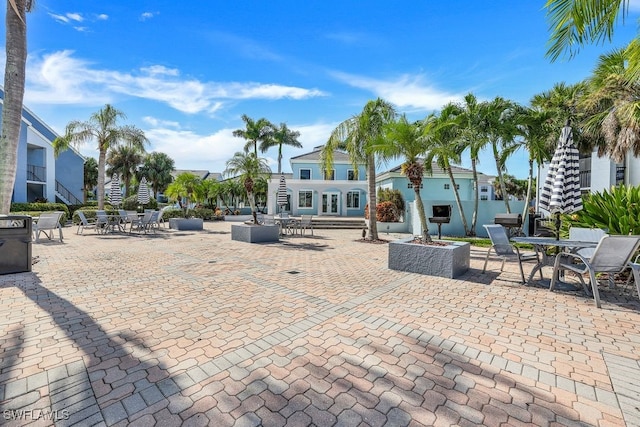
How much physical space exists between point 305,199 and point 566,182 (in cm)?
2344

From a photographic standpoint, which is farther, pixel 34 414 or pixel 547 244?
pixel 547 244

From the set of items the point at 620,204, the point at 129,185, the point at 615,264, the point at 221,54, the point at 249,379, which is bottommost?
the point at 249,379

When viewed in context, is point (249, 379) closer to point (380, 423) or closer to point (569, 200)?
point (380, 423)

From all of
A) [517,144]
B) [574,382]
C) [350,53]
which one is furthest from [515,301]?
[517,144]

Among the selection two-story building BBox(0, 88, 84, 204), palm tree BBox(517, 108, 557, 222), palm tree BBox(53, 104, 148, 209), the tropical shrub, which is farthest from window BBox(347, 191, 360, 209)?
two-story building BBox(0, 88, 84, 204)

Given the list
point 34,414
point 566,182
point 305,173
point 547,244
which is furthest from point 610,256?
point 305,173

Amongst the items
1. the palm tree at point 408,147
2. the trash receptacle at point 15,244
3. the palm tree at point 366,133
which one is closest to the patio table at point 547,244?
the palm tree at point 408,147

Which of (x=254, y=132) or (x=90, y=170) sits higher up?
(x=254, y=132)

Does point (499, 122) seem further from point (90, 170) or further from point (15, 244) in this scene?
point (90, 170)

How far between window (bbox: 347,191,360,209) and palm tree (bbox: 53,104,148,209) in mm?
17889

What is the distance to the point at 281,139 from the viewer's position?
34.8m

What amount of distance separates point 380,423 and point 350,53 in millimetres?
12737

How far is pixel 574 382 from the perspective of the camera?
2738 millimetres

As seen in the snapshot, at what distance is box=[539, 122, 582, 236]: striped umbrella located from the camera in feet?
22.8
